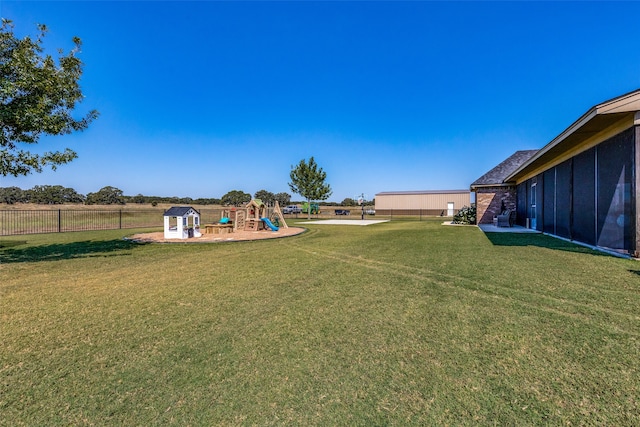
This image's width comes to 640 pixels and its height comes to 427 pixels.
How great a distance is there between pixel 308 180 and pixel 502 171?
19.4 m

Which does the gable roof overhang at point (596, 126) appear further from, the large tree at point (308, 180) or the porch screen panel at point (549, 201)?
the large tree at point (308, 180)

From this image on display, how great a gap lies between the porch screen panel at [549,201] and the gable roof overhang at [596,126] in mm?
1147

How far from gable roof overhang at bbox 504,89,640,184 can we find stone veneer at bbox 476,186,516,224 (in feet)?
27.5

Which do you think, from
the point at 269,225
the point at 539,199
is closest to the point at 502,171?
the point at 539,199

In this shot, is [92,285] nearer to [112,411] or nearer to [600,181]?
[112,411]

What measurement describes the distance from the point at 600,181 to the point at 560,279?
440 centimetres

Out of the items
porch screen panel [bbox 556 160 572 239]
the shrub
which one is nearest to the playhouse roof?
porch screen panel [bbox 556 160 572 239]

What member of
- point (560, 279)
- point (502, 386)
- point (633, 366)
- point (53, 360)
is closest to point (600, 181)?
point (560, 279)

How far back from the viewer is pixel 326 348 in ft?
7.69

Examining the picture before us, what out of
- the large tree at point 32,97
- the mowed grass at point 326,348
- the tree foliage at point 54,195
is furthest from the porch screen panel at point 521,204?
the tree foliage at point 54,195

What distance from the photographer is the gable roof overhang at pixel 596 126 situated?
210 inches

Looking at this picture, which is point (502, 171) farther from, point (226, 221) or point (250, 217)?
point (226, 221)

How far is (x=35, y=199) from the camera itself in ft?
101

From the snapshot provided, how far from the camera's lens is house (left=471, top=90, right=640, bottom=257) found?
5.49 m
